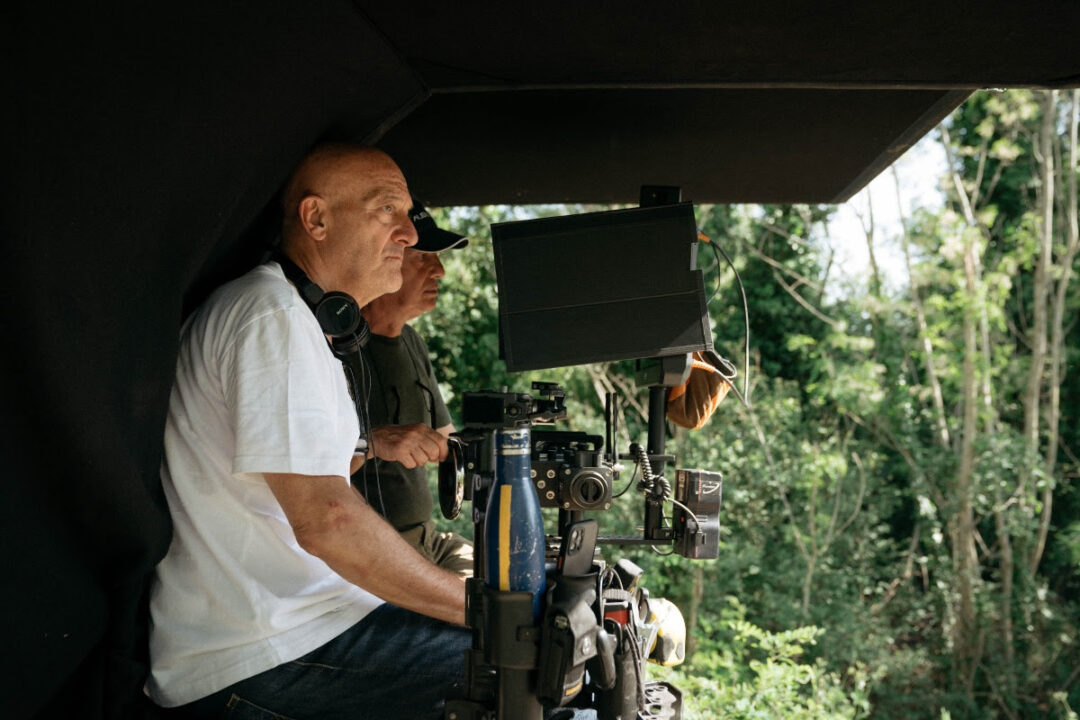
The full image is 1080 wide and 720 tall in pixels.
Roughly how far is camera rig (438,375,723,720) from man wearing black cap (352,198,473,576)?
86 cm

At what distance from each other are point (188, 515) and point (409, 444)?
0.56 m

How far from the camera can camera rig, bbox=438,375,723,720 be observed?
1.48 meters

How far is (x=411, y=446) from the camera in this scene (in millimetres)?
2258

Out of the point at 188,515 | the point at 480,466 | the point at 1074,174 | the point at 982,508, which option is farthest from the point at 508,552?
the point at 1074,174

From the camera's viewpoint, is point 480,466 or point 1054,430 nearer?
point 480,466

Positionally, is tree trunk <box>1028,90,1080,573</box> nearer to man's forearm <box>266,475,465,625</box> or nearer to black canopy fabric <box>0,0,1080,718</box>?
black canopy fabric <box>0,0,1080,718</box>

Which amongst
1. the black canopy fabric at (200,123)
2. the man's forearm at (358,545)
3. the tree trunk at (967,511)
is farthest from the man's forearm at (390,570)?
the tree trunk at (967,511)

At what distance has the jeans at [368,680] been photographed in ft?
5.95

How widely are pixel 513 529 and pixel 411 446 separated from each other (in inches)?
31.8

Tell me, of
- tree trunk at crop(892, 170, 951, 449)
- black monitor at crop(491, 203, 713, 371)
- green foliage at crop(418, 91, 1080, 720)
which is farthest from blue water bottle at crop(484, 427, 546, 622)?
tree trunk at crop(892, 170, 951, 449)

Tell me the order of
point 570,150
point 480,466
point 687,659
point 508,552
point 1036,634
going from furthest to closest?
1. point 1036,634
2. point 687,659
3. point 570,150
4. point 480,466
5. point 508,552

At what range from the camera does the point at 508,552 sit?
1492 millimetres

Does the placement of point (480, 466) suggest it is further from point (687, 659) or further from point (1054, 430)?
point (1054, 430)

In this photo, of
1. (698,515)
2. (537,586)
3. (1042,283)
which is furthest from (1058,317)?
(537,586)
